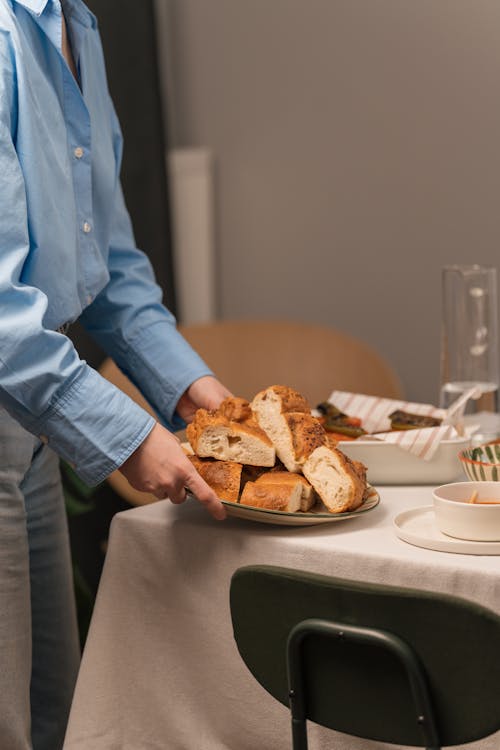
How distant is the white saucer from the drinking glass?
0.57 metres

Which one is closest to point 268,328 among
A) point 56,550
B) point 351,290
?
point 351,290

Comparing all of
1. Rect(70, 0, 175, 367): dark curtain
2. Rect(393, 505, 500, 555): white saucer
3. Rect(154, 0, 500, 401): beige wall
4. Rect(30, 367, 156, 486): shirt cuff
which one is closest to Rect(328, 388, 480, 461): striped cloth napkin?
Rect(393, 505, 500, 555): white saucer

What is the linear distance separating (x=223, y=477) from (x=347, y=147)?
6.35 ft

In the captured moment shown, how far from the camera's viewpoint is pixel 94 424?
1238 millimetres

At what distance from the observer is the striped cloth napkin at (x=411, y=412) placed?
143 cm

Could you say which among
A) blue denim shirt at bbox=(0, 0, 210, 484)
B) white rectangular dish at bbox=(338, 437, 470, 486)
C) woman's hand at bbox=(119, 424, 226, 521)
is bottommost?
white rectangular dish at bbox=(338, 437, 470, 486)

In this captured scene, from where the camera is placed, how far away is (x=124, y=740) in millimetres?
1312

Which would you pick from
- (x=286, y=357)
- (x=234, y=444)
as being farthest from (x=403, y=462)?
(x=286, y=357)

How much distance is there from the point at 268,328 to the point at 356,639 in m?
1.83

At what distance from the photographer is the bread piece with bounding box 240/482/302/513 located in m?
1.21

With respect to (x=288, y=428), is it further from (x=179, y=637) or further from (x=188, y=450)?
(x=179, y=637)

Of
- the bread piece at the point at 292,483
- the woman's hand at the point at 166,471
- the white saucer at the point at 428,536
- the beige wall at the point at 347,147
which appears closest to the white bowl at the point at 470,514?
the white saucer at the point at 428,536

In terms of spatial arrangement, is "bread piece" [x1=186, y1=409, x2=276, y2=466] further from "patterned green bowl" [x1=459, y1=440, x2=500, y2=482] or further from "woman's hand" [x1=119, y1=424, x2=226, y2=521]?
"patterned green bowl" [x1=459, y1=440, x2=500, y2=482]

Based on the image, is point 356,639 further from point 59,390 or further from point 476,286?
point 476,286
